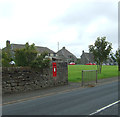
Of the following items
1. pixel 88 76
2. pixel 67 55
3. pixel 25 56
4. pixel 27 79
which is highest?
pixel 67 55

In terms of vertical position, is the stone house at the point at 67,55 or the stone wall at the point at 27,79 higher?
the stone house at the point at 67,55

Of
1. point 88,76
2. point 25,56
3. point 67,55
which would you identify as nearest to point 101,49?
point 88,76

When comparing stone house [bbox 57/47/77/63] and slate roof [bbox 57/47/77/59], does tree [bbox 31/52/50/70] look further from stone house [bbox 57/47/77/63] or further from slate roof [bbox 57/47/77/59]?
slate roof [bbox 57/47/77/59]

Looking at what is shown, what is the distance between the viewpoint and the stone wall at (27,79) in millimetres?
10391

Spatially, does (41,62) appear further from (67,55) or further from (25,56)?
(67,55)

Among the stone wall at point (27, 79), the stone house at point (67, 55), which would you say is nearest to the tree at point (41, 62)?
the stone wall at point (27, 79)

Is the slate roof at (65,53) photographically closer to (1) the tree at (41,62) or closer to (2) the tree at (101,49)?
(2) the tree at (101,49)

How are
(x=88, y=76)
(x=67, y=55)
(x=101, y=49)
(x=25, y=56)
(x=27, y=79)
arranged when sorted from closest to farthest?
(x=27, y=79)
(x=25, y=56)
(x=88, y=76)
(x=101, y=49)
(x=67, y=55)

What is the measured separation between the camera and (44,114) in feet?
19.7

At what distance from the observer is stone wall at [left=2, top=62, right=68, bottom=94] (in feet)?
34.1

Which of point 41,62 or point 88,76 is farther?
point 88,76

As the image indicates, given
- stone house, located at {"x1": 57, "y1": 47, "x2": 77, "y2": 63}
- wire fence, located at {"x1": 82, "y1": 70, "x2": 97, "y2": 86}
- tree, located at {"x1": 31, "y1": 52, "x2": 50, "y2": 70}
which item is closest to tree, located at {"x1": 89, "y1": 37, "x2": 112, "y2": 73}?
wire fence, located at {"x1": 82, "y1": 70, "x2": 97, "y2": 86}

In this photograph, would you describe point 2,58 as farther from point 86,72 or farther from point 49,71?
point 86,72

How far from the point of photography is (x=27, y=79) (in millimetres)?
11477
